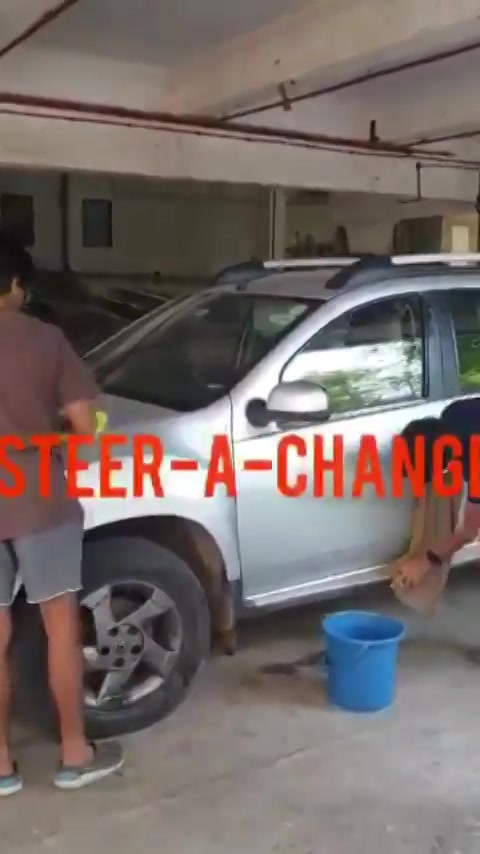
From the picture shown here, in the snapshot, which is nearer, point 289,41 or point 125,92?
point 289,41

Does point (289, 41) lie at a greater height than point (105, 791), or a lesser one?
greater

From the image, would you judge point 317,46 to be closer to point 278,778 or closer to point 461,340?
point 461,340

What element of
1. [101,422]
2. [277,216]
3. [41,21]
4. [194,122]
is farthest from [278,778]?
[277,216]

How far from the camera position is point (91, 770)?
2953mm

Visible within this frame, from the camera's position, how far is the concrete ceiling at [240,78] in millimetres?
4887

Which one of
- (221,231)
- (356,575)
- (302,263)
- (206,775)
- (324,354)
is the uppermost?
(221,231)

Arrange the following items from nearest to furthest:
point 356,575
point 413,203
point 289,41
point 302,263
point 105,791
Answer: point 105,791
point 356,575
point 302,263
point 289,41
point 413,203

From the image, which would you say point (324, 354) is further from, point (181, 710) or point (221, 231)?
point (221, 231)

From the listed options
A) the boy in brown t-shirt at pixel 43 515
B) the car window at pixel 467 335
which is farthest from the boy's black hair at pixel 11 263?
the car window at pixel 467 335

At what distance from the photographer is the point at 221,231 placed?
432 inches

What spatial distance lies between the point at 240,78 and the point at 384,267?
2.76 meters

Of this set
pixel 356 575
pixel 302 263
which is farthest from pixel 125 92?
pixel 356 575

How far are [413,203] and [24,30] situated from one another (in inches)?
205
